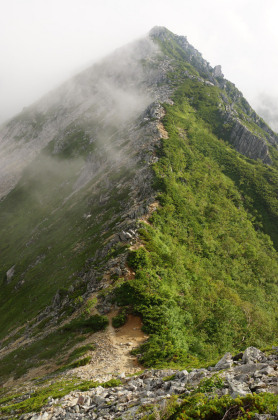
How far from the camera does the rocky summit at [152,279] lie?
14773 millimetres

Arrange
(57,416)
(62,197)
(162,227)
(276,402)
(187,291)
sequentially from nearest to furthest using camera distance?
(276,402)
(57,416)
(187,291)
(162,227)
(62,197)

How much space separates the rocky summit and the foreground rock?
0.29 ft

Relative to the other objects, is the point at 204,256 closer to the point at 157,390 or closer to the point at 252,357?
the point at 252,357

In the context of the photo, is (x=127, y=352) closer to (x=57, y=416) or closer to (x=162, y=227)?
(x=57, y=416)

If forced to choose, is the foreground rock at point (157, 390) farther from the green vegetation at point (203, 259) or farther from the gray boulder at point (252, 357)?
the green vegetation at point (203, 259)

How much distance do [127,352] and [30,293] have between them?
143 ft

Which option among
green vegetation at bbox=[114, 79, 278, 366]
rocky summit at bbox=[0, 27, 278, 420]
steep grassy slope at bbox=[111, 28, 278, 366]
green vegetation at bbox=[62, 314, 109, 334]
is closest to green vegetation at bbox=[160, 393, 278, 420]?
rocky summit at bbox=[0, 27, 278, 420]

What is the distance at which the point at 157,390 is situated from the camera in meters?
14.2

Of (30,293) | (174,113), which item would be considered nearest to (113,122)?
(174,113)

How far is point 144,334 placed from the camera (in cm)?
2647

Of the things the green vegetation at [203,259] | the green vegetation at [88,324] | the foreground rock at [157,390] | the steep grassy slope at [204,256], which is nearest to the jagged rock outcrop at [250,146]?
the steep grassy slope at [204,256]

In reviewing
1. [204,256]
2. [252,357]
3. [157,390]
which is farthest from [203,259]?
[157,390]

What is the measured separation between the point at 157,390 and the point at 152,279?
1826cm

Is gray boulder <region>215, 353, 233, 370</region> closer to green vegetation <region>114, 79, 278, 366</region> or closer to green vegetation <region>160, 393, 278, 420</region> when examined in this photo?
green vegetation <region>160, 393, 278, 420</region>
